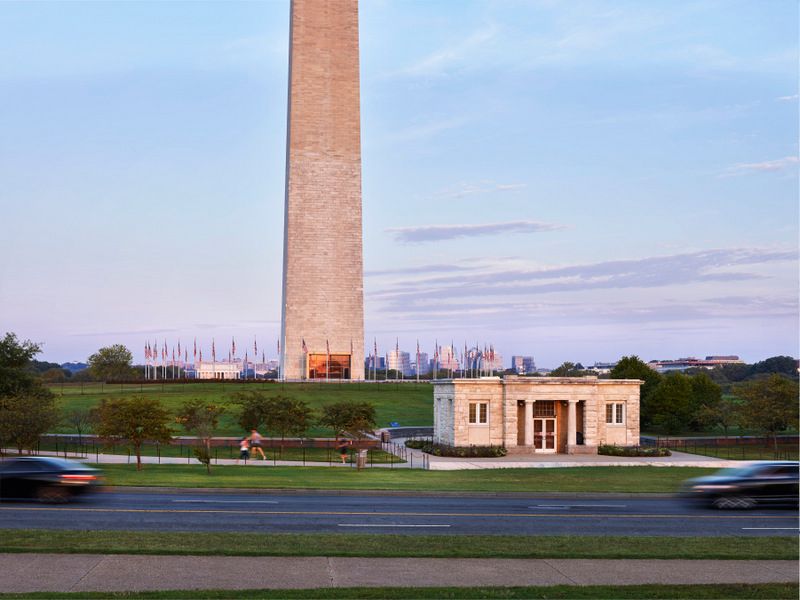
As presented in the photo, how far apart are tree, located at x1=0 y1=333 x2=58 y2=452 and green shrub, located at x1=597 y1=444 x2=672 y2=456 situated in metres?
36.1

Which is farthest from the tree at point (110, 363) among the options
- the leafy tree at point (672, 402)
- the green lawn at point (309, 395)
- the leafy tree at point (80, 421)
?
the leafy tree at point (672, 402)

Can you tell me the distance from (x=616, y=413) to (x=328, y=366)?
50.8m

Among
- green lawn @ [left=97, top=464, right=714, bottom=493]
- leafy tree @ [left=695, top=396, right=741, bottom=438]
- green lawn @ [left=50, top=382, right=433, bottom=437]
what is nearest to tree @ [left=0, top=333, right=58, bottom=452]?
green lawn @ [left=97, top=464, right=714, bottom=493]

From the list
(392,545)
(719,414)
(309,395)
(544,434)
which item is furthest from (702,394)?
(392,545)

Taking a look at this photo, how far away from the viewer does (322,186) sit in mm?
105812

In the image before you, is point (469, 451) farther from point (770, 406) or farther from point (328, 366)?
point (328, 366)

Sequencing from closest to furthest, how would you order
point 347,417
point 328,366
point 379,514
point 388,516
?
point 388,516
point 379,514
point 347,417
point 328,366

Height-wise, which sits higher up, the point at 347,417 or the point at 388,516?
the point at 347,417

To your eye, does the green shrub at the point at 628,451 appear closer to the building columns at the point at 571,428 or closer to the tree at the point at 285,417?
the building columns at the point at 571,428

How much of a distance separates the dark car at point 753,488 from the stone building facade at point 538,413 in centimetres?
3353

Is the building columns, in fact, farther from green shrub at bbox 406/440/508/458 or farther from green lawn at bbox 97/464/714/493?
green lawn at bbox 97/464/714/493

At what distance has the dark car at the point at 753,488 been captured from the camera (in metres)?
26.9

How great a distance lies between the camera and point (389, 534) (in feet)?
64.2

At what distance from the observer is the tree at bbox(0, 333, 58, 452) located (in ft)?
173
